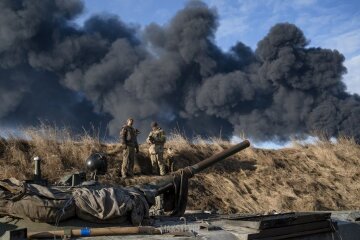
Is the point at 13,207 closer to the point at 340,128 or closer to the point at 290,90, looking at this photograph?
the point at 340,128

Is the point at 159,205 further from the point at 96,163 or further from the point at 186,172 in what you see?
the point at 96,163

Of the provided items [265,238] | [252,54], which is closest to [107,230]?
[265,238]

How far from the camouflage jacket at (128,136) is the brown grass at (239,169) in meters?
1.08

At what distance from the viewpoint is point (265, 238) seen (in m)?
6.78

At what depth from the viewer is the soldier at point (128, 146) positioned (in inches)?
678

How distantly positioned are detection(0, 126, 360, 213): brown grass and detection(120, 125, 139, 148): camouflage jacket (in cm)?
108

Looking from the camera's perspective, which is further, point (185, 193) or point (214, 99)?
point (214, 99)

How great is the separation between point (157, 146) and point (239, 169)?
13.3 ft

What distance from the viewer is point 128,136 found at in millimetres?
17281

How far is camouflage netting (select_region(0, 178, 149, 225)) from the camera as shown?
21.9 feet

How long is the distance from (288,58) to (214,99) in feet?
17.3

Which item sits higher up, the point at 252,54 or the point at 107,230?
the point at 252,54

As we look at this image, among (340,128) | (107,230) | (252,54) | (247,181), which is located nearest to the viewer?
(107,230)

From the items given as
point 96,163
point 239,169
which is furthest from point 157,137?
point 96,163
